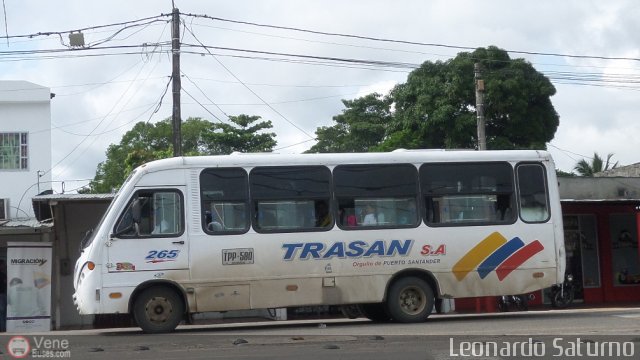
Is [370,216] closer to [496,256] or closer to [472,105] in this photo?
[496,256]

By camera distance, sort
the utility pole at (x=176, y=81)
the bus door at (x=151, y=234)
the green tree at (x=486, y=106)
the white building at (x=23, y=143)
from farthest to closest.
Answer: the white building at (x=23, y=143) → the green tree at (x=486, y=106) → the utility pole at (x=176, y=81) → the bus door at (x=151, y=234)

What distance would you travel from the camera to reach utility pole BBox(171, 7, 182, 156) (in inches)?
979

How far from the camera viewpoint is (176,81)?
25.3 metres

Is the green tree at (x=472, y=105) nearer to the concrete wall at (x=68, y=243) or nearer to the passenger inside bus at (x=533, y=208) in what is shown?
the concrete wall at (x=68, y=243)

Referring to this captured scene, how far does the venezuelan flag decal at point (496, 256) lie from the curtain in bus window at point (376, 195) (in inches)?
45.9

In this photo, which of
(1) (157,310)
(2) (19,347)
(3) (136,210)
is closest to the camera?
(2) (19,347)

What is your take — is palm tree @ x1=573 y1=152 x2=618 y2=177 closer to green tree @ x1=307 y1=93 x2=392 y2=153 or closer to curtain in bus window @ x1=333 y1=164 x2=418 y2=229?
green tree @ x1=307 y1=93 x2=392 y2=153

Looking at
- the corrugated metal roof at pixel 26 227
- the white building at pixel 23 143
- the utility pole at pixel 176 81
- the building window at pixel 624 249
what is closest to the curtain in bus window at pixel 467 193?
the utility pole at pixel 176 81

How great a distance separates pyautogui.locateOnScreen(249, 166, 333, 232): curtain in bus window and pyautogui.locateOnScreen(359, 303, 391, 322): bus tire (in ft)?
6.49

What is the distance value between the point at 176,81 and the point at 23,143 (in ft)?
83.7

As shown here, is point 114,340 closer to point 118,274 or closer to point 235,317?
point 118,274

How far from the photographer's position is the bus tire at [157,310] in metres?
15.0

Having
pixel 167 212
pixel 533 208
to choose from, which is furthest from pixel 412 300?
pixel 167 212

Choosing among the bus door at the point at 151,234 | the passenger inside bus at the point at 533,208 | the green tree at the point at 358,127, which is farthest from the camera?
the green tree at the point at 358,127
